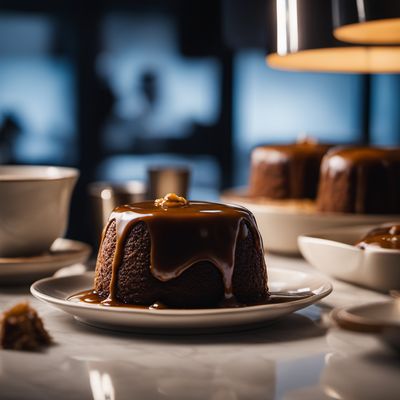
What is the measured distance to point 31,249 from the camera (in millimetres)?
1324

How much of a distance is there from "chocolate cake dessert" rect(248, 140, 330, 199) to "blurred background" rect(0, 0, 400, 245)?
7.07ft

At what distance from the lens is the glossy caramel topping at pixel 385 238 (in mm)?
1187

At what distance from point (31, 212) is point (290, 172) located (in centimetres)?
75

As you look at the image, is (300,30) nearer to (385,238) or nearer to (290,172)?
(290,172)

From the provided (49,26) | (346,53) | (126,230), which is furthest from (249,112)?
(126,230)

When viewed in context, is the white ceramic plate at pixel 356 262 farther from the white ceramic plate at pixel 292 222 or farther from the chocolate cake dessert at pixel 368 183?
the chocolate cake dessert at pixel 368 183

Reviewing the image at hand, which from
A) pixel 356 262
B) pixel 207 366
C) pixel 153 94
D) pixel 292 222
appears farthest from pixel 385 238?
pixel 153 94

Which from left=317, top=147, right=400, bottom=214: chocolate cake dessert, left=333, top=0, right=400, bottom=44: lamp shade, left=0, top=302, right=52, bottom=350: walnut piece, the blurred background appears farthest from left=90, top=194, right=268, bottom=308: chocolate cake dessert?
the blurred background

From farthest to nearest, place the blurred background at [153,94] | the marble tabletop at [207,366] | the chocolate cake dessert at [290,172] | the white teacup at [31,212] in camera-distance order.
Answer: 1. the blurred background at [153,94]
2. the chocolate cake dessert at [290,172]
3. the white teacup at [31,212]
4. the marble tabletop at [207,366]

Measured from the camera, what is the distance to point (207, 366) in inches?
32.8

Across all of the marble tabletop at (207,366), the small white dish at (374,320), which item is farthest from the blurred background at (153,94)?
the small white dish at (374,320)

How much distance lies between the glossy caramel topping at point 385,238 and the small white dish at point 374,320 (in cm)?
32

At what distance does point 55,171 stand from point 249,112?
3064mm

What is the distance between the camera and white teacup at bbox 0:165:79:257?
1.27 m
